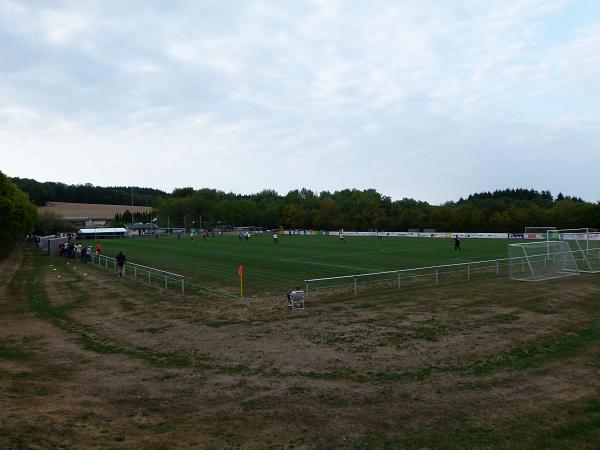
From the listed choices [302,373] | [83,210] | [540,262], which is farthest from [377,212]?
[83,210]

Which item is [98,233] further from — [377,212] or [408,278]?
[408,278]

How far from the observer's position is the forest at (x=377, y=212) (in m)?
91.4

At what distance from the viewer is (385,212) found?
11894cm

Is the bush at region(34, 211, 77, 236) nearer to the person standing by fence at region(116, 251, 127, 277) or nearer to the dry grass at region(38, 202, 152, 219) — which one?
the dry grass at region(38, 202, 152, 219)

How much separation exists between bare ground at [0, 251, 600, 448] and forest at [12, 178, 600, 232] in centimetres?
7781

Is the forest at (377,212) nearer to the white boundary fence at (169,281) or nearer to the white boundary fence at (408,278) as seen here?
the white boundary fence at (408,278)

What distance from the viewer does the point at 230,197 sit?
190000mm

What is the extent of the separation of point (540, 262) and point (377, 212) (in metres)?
88.9

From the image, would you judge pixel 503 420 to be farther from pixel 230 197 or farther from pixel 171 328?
pixel 230 197

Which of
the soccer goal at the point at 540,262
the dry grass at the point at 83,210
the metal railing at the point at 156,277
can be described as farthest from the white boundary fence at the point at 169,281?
the dry grass at the point at 83,210

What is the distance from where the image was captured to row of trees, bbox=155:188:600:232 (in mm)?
91188

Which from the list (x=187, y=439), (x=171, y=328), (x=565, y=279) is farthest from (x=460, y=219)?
(x=187, y=439)

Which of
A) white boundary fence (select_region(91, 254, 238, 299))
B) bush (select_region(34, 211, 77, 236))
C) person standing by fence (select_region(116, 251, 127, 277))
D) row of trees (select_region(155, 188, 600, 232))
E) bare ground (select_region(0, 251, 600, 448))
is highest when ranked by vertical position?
row of trees (select_region(155, 188, 600, 232))

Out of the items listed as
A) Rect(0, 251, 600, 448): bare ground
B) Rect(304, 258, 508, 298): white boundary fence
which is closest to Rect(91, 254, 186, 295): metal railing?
Rect(0, 251, 600, 448): bare ground
